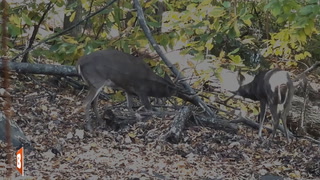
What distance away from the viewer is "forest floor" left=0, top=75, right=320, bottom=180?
7.89 ft

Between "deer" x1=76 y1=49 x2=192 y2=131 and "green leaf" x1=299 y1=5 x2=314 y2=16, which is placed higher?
"green leaf" x1=299 y1=5 x2=314 y2=16

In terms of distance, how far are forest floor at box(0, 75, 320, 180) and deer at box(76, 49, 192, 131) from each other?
16 cm

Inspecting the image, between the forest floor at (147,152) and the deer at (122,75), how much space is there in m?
0.16

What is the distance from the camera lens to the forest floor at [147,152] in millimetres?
2404

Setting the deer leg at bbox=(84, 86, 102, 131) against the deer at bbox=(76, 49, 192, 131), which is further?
the deer leg at bbox=(84, 86, 102, 131)

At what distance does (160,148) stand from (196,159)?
0.62 feet

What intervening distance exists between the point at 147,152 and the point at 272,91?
69cm

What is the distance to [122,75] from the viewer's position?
293 centimetres

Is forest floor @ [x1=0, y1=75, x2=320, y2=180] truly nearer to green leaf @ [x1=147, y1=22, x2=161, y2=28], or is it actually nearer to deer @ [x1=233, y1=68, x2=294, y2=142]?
deer @ [x1=233, y1=68, x2=294, y2=142]

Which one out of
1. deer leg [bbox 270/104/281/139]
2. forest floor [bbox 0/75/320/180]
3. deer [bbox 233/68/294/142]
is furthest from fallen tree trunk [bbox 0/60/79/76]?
deer leg [bbox 270/104/281/139]

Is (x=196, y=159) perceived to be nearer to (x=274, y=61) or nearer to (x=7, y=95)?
(x=274, y=61)

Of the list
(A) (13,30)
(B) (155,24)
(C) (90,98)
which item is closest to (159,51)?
(B) (155,24)

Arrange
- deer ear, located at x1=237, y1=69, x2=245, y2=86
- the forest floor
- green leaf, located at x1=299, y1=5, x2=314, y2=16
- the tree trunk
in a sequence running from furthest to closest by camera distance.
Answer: the tree trunk, deer ear, located at x1=237, y1=69, x2=245, y2=86, green leaf, located at x1=299, y1=5, x2=314, y2=16, the forest floor

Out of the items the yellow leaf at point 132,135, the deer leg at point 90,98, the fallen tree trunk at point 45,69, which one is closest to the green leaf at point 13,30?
the fallen tree trunk at point 45,69
